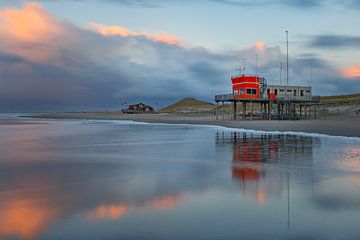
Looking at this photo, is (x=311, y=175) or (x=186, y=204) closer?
(x=186, y=204)

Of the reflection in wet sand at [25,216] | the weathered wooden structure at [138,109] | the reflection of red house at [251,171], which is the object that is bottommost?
the reflection in wet sand at [25,216]

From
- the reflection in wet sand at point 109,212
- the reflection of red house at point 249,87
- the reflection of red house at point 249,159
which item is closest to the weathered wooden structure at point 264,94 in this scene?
the reflection of red house at point 249,87

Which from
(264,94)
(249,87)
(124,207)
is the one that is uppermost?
(249,87)

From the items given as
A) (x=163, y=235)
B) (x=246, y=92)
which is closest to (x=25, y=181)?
(x=163, y=235)

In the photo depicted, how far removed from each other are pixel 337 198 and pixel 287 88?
5489 centimetres

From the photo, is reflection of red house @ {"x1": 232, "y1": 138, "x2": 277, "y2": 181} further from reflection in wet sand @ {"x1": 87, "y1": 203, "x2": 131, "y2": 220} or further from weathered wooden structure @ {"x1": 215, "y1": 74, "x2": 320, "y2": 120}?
weathered wooden structure @ {"x1": 215, "y1": 74, "x2": 320, "y2": 120}

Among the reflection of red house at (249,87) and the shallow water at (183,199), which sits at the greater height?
the reflection of red house at (249,87)

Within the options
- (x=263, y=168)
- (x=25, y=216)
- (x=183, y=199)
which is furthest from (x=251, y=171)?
(x=25, y=216)

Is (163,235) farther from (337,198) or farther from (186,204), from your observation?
(337,198)

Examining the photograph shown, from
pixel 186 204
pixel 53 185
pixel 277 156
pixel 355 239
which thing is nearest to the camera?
pixel 355 239

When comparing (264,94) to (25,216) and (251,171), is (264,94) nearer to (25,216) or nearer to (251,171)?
(251,171)

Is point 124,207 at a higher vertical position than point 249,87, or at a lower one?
lower

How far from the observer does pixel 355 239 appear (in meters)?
6.38

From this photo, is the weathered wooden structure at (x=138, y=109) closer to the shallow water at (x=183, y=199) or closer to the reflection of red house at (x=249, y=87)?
the reflection of red house at (x=249, y=87)
